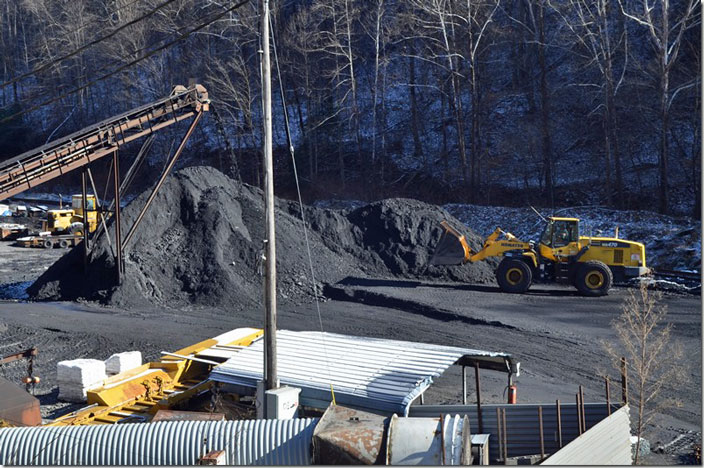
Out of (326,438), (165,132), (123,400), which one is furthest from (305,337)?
(165,132)

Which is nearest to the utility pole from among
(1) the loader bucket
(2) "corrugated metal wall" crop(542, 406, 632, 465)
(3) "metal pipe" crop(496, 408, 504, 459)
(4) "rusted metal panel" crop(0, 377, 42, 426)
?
(3) "metal pipe" crop(496, 408, 504, 459)

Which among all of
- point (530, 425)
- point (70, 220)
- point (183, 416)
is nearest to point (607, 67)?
point (530, 425)

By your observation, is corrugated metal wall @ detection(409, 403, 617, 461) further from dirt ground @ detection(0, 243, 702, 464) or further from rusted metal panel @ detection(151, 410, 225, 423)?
rusted metal panel @ detection(151, 410, 225, 423)

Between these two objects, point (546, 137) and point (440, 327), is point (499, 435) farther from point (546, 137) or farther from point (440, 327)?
point (546, 137)

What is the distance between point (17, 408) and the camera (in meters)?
10.3

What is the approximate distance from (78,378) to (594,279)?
15.5 meters

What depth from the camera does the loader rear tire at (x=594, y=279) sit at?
21719 mm

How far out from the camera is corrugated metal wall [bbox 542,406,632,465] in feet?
26.7

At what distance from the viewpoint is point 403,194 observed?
40.8 meters

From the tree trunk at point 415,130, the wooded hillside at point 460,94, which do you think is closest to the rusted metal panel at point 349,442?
the wooded hillside at point 460,94

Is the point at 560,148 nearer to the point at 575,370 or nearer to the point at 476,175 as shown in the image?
the point at 476,175

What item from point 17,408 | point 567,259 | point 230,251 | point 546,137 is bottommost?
point 17,408

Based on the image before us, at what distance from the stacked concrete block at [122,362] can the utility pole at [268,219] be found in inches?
176

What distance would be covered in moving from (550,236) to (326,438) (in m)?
16.6
